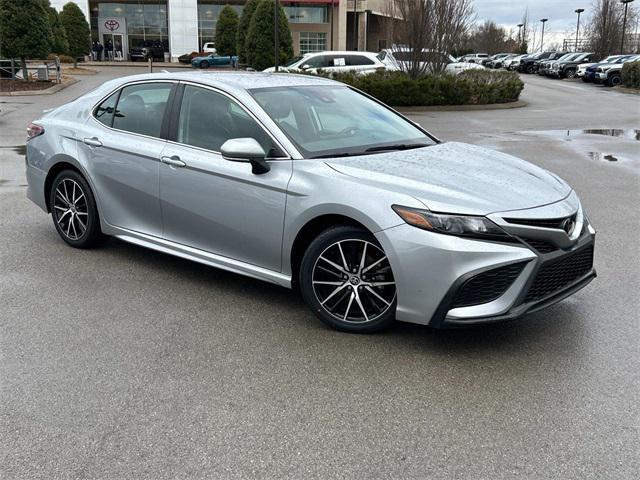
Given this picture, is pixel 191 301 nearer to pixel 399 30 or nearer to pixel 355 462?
pixel 355 462

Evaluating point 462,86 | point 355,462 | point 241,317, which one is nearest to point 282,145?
point 241,317

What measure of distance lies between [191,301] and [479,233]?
225 centimetres

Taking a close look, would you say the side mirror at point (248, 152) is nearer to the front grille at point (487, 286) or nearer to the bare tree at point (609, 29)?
the front grille at point (487, 286)

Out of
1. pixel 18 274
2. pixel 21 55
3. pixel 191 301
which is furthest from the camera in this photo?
pixel 21 55

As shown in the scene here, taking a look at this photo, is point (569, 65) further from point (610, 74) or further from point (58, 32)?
point (58, 32)

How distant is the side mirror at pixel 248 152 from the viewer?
452 centimetres

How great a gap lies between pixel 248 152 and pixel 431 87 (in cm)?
1918

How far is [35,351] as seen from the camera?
4156mm

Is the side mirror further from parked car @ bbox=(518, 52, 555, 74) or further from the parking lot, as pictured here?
parked car @ bbox=(518, 52, 555, 74)

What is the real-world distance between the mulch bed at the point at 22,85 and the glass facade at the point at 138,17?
36.6 m

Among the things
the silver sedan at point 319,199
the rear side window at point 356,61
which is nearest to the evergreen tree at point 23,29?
the rear side window at point 356,61


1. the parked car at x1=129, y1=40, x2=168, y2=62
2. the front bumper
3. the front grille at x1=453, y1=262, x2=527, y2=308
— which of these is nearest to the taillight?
the front bumper

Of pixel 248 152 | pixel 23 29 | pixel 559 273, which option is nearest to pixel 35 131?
pixel 248 152

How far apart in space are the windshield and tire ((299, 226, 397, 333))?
2.32 feet
